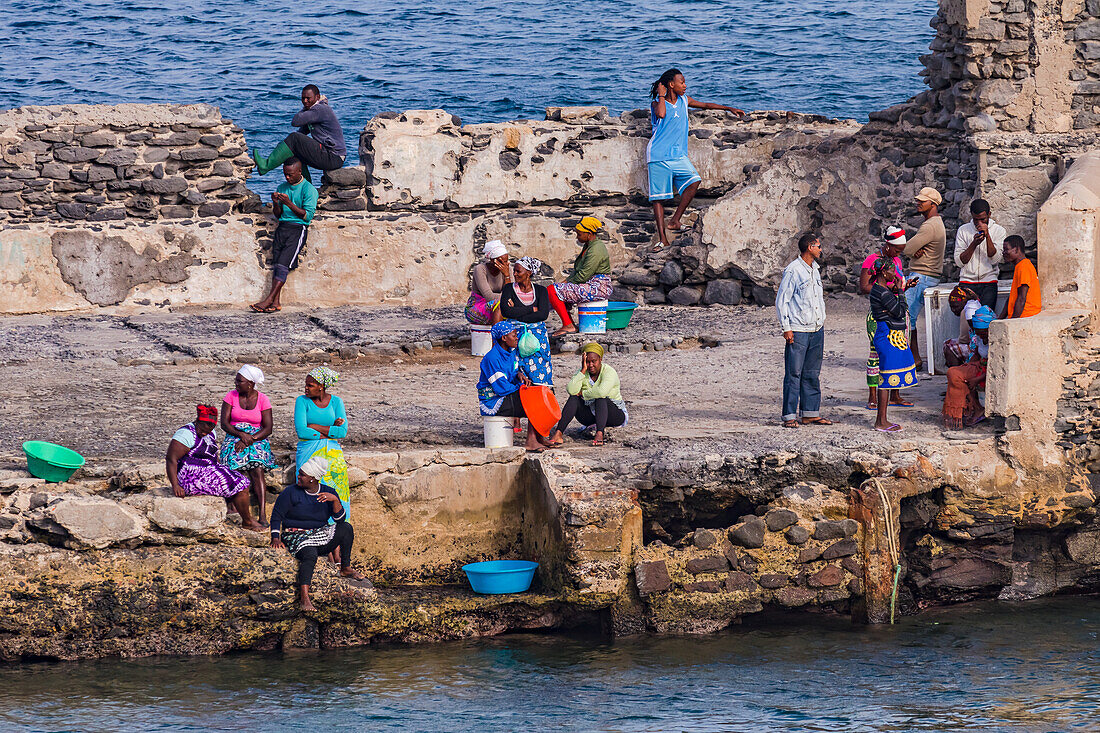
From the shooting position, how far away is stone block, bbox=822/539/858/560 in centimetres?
973

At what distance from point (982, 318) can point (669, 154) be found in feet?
16.9

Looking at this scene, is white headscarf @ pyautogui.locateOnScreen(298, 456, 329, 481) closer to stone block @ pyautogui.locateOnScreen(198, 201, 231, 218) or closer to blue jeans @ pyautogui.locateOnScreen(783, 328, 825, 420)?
blue jeans @ pyautogui.locateOnScreen(783, 328, 825, 420)

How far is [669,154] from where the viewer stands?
15.6 metres

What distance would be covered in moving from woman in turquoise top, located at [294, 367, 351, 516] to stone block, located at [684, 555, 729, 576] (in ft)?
7.65

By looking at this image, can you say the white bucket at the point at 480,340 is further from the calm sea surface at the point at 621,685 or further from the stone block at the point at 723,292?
the calm sea surface at the point at 621,685

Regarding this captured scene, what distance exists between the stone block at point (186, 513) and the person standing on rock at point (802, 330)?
425 cm

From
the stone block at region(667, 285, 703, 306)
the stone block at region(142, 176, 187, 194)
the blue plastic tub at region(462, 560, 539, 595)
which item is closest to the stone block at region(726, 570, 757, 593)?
the blue plastic tub at region(462, 560, 539, 595)

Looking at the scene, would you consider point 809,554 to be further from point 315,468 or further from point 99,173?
point 99,173

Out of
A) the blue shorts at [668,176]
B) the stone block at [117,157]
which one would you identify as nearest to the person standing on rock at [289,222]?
the stone block at [117,157]

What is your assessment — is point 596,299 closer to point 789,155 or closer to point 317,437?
point 789,155

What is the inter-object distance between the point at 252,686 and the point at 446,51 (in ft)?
112

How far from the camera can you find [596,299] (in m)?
13.8

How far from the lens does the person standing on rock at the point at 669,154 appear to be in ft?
50.5

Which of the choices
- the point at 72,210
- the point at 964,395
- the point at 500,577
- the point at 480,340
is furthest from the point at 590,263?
the point at 72,210
